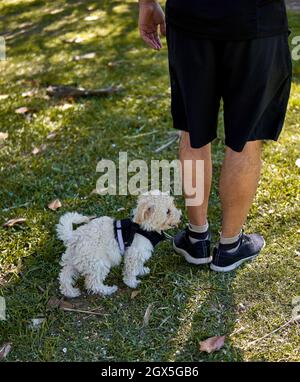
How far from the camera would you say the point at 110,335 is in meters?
2.63

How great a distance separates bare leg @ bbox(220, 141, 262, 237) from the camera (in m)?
2.58

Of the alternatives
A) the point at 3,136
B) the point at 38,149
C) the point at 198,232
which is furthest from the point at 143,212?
the point at 3,136

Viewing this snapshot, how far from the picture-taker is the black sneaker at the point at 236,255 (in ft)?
9.53

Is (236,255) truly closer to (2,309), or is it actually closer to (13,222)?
(2,309)

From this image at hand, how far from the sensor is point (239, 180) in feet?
8.61

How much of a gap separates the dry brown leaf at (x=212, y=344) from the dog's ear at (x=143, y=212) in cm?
72

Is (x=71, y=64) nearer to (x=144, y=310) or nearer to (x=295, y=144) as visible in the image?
(x=295, y=144)

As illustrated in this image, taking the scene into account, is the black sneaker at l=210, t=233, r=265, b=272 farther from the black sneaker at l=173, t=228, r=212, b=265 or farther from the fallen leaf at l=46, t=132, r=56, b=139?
the fallen leaf at l=46, t=132, r=56, b=139

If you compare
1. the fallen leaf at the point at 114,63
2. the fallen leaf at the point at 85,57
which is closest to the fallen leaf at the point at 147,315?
the fallen leaf at the point at 114,63

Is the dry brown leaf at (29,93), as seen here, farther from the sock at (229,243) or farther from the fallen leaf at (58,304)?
the sock at (229,243)

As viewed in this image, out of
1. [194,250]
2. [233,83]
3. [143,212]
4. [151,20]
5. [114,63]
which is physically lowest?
[114,63]

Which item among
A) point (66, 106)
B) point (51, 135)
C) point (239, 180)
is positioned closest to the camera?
point (239, 180)

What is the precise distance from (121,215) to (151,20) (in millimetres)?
1318

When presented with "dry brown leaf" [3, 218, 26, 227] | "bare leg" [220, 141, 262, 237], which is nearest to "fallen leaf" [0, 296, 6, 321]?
"dry brown leaf" [3, 218, 26, 227]
